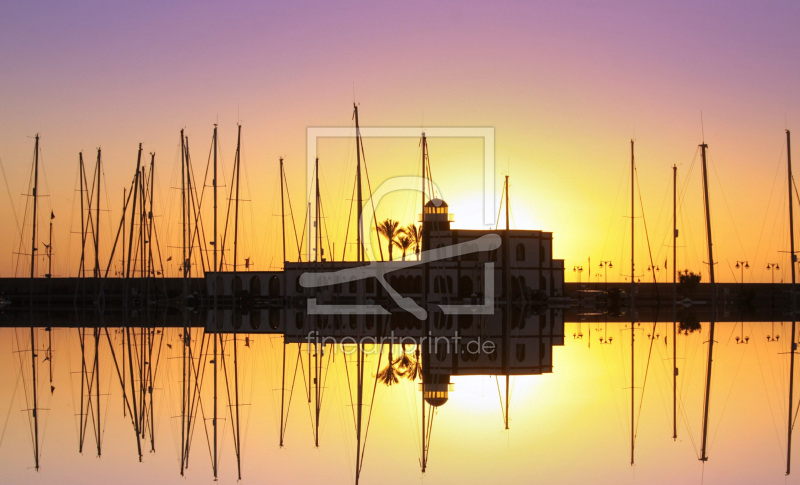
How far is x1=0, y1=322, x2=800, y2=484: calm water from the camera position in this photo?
10.8m

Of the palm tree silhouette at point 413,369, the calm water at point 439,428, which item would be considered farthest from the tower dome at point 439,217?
the calm water at point 439,428

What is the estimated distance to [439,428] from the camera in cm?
1352

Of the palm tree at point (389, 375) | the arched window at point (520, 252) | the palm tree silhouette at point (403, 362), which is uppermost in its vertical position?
the arched window at point (520, 252)

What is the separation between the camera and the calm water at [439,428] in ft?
35.4

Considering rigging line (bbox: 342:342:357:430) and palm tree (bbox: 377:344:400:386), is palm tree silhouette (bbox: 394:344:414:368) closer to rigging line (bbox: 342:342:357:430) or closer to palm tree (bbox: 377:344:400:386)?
palm tree (bbox: 377:344:400:386)

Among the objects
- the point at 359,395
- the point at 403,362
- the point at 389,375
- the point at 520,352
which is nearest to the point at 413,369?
the point at 389,375

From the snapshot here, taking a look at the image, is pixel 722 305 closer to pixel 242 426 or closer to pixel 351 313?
pixel 351 313

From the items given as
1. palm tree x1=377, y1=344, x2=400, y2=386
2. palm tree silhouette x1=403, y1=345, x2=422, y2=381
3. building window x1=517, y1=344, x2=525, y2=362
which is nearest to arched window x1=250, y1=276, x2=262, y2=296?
building window x1=517, y1=344, x2=525, y2=362

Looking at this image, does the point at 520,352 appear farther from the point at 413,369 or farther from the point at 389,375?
the point at 389,375

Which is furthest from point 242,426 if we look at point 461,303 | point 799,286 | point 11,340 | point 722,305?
point 799,286

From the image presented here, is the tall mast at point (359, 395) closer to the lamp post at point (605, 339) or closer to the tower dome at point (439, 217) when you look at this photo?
the lamp post at point (605, 339)

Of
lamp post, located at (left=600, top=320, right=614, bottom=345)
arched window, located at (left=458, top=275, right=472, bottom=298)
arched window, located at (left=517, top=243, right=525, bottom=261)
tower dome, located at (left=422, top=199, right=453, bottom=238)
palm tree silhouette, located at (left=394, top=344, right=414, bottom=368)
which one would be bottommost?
palm tree silhouette, located at (left=394, top=344, right=414, bottom=368)

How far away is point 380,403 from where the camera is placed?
53.7 ft

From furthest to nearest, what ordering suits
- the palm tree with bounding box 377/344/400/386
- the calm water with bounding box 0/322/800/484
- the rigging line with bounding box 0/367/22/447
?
the palm tree with bounding box 377/344/400/386, the rigging line with bounding box 0/367/22/447, the calm water with bounding box 0/322/800/484
